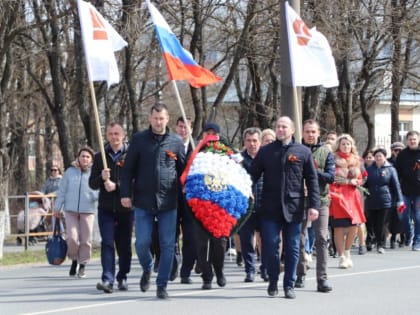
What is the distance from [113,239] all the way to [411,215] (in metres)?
8.80

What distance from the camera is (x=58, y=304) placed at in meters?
10.4

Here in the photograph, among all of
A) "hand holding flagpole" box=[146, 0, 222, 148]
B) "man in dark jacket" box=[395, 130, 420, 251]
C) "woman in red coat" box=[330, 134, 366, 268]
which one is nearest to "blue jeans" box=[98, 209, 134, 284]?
"hand holding flagpole" box=[146, 0, 222, 148]

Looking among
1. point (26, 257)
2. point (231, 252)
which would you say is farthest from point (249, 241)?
point (26, 257)

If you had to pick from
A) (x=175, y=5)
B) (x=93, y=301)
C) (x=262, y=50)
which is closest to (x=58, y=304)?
(x=93, y=301)

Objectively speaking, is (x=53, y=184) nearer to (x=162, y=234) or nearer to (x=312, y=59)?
(x=312, y=59)

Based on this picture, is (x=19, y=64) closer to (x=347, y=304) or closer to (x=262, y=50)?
(x=262, y=50)

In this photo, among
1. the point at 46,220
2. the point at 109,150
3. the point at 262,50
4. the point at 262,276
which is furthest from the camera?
the point at 262,50

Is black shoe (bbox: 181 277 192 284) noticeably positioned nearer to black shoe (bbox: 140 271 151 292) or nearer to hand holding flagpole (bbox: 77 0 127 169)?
black shoe (bbox: 140 271 151 292)

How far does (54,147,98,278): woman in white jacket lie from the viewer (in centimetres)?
1304

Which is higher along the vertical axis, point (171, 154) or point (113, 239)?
point (171, 154)

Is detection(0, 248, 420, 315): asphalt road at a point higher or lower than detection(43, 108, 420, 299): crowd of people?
lower

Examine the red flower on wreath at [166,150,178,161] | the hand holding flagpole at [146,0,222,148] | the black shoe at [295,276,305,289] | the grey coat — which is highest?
the hand holding flagpole at [146,0,222,148]

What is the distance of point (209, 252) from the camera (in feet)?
36.9

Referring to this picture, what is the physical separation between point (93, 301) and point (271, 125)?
19.7m
